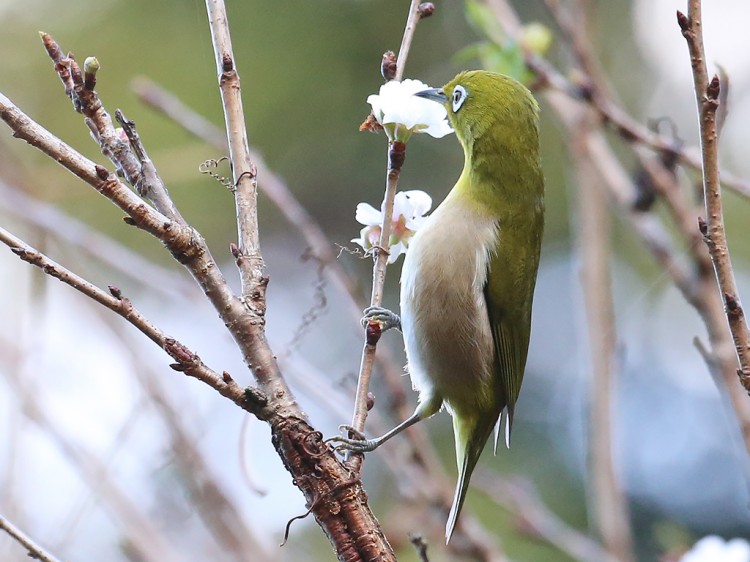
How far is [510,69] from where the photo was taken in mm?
3123

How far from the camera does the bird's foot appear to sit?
166cm

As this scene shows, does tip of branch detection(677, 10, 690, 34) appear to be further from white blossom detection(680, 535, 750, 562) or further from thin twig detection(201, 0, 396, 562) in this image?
white blossom detection(680, 535, 750, 562)

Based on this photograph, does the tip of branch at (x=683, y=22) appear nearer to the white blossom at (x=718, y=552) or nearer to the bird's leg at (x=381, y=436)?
the bird's leg at (x=381, y=436)

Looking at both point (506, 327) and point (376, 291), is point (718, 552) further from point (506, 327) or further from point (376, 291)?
point (376, 291)

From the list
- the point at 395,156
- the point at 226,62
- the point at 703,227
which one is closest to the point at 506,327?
the point at 395,156

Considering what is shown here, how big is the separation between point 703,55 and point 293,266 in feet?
20.5

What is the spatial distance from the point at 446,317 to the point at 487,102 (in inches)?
28.2

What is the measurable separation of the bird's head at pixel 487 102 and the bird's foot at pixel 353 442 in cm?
119

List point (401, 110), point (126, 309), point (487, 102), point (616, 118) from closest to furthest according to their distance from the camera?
point (126, 309) < point (401, 110) < point (616, 118) < point (487, 102)

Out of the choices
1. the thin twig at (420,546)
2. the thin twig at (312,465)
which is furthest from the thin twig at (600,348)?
the thin twig at (312,465)

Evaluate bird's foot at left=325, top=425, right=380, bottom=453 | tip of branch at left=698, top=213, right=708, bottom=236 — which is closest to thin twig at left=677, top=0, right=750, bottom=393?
tip of branch at left=698, top=213, right=708, bottom=236

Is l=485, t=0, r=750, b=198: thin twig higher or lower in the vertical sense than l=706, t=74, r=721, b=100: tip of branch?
higher

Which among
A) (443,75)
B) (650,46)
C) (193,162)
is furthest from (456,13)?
(193,162)

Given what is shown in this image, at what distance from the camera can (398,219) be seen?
2.33 meters
